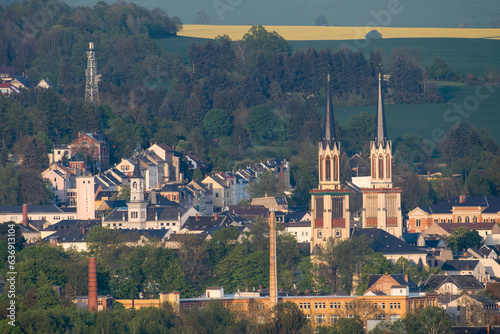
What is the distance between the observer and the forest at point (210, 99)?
13712 centimetres

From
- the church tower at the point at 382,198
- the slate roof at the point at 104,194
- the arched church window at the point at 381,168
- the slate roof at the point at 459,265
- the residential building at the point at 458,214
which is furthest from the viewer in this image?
the slate roof at the point at 104,194

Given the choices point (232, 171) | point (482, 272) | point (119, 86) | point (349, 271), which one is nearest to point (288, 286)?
point (349, 271)

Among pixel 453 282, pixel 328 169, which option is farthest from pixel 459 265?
pixel 328 169

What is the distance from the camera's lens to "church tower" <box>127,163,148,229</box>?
111075 millimetres

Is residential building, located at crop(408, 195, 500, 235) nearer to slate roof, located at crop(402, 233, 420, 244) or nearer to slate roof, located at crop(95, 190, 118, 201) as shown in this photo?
slate roof, located at crop(402, 233, 420, 244)

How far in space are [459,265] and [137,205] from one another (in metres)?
25.3

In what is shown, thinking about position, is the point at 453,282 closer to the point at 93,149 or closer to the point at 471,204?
the point at 471,204

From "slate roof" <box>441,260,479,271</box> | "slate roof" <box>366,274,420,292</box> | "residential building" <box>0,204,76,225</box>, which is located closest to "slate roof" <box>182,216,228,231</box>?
"residential building" <box>0,204,76,225</box>

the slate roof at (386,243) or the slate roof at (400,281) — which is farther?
the slate roof at (386,243)

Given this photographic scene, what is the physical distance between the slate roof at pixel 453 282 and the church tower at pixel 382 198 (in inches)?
464

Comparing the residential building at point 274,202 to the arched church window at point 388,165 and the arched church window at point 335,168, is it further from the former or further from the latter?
the arched church window at point 335,168

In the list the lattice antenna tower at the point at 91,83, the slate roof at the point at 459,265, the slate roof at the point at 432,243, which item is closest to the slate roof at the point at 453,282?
the slate roof at the point at 459,265

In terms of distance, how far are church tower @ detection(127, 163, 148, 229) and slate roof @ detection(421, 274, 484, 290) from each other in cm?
2774

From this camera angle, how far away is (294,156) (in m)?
144
